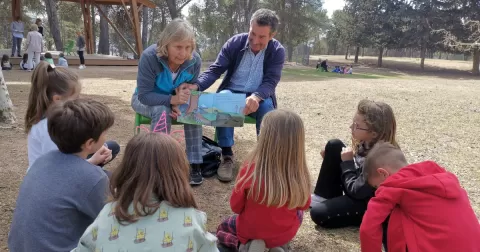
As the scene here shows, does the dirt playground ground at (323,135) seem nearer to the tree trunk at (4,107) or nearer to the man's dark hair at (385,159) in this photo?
the tree trunk at (4,107)

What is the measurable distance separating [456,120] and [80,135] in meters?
6.57

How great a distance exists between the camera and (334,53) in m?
49.9

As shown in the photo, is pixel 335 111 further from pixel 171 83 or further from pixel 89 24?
pixel 89 24

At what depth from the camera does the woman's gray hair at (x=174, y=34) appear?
9.96ft

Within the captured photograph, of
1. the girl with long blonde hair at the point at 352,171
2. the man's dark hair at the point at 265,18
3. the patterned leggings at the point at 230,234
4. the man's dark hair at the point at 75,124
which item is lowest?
the patterned leggings at the point at 230,234

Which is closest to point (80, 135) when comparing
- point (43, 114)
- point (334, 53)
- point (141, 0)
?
point (43, 114)

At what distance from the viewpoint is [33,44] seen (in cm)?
1173

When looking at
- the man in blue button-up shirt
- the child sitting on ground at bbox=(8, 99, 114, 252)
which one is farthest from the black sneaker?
the child sitting on ground at bbox=(8, 99, 114, 252)

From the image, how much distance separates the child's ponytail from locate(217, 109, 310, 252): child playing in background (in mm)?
1225

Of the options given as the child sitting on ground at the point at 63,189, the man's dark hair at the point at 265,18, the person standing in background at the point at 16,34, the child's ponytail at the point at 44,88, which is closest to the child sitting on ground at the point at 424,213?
the child sitting on ground at the point at 63,189

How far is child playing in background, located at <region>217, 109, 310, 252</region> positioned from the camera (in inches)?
79.3

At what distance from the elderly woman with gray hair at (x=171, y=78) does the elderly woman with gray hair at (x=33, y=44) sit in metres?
9.78

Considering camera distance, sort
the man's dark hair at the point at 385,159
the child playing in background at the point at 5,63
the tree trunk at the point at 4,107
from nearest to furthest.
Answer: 1. the man's dark hair at the point at 385,159
2. the tree trunk at the point at 4,107
3. the child playing in background at the point at 5,63

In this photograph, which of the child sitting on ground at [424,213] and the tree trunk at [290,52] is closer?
the child sitting on ground at [424,213]
